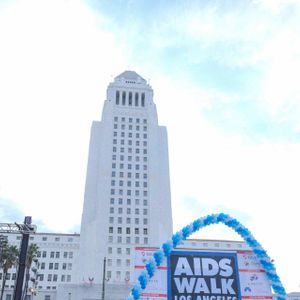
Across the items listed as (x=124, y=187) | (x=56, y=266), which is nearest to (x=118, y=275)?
(x=124, y=187)

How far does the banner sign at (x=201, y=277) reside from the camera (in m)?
22.1

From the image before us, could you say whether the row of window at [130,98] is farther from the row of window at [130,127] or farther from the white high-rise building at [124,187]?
the row of window at [130,127]

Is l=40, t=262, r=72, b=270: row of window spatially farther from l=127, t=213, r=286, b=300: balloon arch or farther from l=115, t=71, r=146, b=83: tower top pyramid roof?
l=127, t=213, r=286, b=300: balloon arch

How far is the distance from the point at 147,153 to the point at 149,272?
62095 mm

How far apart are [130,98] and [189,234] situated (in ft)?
233

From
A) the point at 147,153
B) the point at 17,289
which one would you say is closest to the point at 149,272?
the point at 17,289

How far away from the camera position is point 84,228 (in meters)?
75.7

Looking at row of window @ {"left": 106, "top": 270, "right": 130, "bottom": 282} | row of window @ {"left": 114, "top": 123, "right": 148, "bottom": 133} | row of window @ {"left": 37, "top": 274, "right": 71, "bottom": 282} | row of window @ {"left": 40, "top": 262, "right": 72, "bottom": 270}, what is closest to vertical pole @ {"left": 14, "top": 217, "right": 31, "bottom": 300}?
row of window @ {"left": 106, "top": 270, "right": 130, "bottom": 282}

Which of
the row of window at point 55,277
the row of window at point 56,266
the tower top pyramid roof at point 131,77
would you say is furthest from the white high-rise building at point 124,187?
the row of window at point 56,266

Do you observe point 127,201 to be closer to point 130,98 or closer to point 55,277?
point 55,277

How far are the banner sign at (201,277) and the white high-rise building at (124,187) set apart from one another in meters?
46.7

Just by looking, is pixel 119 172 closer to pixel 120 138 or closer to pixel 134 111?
pixel 120 138

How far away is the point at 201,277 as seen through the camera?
22500 millimetres

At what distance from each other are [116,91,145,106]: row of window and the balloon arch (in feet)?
224
